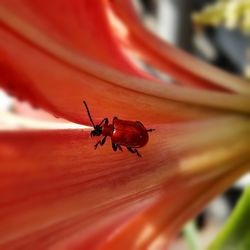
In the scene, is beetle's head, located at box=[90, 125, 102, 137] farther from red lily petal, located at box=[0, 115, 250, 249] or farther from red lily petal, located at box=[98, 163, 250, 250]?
red lily petal, located at box=[98, 163, 250, 250]

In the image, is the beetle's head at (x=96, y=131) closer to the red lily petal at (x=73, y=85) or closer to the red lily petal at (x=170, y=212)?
the red lily petal at (x=73, y=85)

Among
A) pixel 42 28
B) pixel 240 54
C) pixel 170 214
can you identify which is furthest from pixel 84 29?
pixel 240 54

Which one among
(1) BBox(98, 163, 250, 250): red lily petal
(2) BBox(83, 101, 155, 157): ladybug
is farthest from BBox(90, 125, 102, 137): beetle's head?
(1) BBox(98, 163, 250, 250): red lily petal

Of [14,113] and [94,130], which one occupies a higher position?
[14,113]

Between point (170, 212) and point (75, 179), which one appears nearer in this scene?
point (75, 179)

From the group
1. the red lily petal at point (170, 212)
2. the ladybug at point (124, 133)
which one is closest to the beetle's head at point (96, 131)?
the ladybug at point (124, 133)

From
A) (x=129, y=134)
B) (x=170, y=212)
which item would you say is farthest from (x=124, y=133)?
(x=170, y=212)

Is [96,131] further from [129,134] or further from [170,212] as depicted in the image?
[170,212]

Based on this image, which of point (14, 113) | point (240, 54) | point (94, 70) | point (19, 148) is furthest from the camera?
point (240, 54)

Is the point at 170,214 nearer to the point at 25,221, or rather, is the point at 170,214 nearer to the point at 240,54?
the point at 25,221
